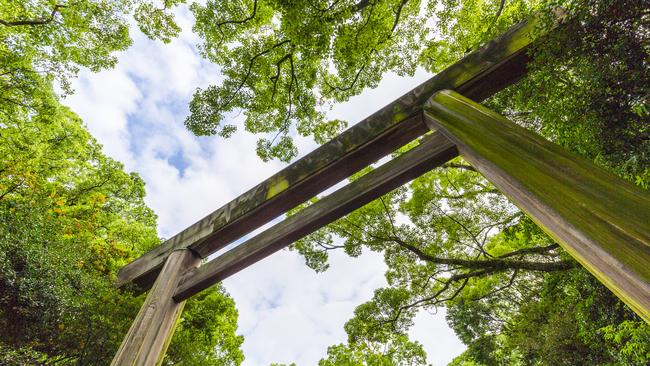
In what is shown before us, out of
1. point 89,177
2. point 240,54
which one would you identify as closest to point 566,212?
point 240,54

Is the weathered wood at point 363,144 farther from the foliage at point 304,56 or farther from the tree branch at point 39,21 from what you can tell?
the tree branch at point 39,21

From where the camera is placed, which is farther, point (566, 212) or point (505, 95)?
point (505, 95)

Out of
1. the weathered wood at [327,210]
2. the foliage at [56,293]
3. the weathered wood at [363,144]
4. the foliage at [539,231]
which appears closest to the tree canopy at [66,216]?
the foliage at [56,293]

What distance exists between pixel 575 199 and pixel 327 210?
162 cm

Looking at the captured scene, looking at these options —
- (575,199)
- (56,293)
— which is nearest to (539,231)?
(575,199)

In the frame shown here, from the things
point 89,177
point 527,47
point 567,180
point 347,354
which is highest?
point 89,177

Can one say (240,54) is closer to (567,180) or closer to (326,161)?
(326,161)

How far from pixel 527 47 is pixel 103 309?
5300 mm

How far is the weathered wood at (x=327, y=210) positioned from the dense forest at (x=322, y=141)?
2.92 feet

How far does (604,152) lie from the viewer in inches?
83.1

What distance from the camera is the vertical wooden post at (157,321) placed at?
7.47ft

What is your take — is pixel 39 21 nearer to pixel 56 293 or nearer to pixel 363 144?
pixel 56 293

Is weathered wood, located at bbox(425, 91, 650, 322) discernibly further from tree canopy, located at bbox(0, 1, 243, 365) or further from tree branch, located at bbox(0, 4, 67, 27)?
tree branch, located at bbox(0, 4, 67, 27)

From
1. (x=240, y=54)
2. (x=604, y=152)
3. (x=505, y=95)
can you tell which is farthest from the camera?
(x=240, y=54)
